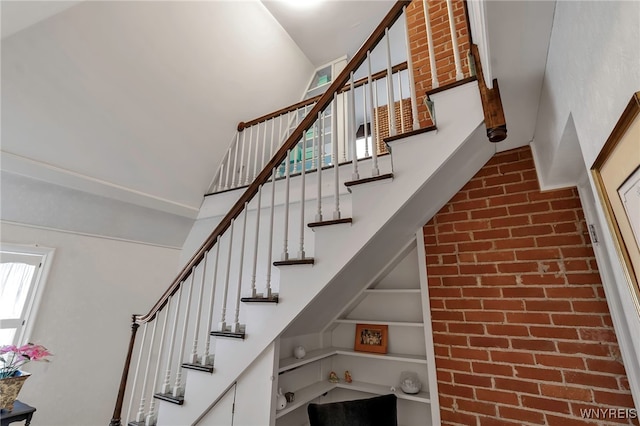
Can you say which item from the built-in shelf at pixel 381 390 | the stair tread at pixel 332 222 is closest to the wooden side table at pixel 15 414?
the built-in shelf at pixel 381 390

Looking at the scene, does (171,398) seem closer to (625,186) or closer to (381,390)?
(381,390)

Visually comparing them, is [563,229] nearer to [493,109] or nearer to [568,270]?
[568,270]

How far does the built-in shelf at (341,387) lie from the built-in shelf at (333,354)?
212 mm

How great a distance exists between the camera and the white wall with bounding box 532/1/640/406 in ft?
1.89

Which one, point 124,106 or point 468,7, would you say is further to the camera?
point 124,106

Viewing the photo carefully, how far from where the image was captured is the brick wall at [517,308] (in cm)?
154

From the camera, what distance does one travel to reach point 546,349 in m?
1.62

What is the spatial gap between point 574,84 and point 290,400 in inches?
88.2

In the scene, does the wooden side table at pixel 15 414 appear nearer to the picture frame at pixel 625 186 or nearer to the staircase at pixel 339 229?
the staircase at pixel 339 229

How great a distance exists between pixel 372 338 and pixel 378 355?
17 cm

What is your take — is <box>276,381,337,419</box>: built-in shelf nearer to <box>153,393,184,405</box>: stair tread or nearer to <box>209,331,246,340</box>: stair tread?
<box>209,331,246,340</box>: stair tread

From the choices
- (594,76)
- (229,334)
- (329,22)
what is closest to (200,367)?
(229,334)

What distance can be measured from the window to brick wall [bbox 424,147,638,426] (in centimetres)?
334

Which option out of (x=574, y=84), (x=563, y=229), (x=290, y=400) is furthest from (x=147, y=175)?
(x=563, y=229)
